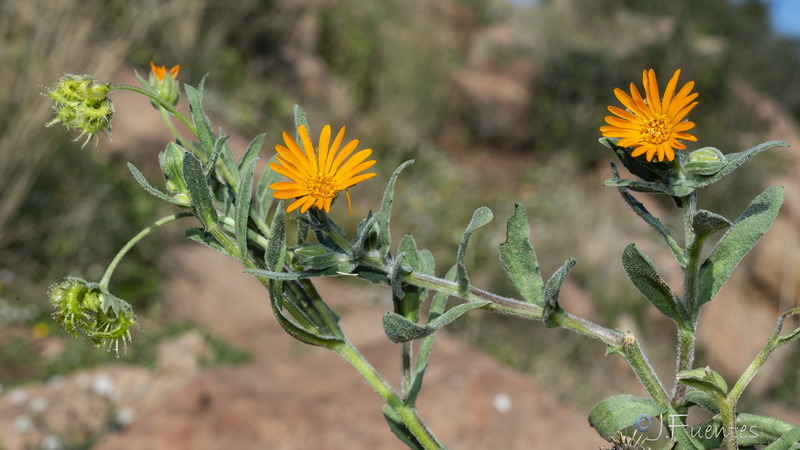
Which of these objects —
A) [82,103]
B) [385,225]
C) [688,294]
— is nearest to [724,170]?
[688,294]

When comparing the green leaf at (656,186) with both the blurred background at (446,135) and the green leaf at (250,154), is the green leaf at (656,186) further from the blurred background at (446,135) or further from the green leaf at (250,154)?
the blurred background at (446,135)

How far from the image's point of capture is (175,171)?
3.04 ft

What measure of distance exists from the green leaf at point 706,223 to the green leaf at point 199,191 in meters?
0.54

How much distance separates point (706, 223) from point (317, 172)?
428 millimetres

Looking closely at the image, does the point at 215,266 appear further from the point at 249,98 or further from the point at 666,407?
the point at 666,407

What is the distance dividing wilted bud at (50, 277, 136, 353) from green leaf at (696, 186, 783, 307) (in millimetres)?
708

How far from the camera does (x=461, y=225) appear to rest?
28.3 ft

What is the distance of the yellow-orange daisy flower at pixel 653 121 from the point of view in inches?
31.1

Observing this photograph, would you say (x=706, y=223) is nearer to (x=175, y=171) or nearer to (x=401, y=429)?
(x=401, y=429)

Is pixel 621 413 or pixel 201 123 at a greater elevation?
pixel 201 123

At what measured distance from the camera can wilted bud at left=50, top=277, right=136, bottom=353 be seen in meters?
0.92

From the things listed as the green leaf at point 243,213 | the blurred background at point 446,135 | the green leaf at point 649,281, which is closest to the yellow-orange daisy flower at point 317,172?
the green leaf at point 243,213

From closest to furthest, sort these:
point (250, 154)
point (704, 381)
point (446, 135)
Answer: point (704, 381), point (250, 154), point (446, 135)

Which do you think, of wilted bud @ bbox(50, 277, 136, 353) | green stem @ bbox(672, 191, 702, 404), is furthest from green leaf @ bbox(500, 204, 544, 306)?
wilted bud @ bbox(50, 277, 136, 353)
